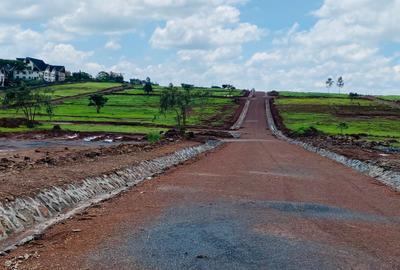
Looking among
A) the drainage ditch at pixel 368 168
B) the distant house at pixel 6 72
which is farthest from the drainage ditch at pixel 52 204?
the distant house at pixel 6 72

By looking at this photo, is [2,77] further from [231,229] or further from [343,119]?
[231,229]

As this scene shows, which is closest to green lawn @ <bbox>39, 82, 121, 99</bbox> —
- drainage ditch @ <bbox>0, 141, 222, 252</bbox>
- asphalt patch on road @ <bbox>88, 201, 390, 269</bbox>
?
drainage ditch @ <bbox>0, 141, 222, 252</bbox>

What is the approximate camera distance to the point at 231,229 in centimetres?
1466

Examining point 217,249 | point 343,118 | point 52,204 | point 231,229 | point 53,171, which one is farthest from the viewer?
point 343,118

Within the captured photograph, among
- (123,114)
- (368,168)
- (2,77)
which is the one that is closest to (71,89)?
(2,77)

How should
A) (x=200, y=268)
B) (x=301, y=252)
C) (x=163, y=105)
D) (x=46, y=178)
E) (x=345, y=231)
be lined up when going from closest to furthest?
(x=200, y=268), (x=301, y=252), (x=345, y=231), (x=46, y=178), (x=163, y=105)

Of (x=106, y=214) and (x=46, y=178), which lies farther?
(x=46, y=178)

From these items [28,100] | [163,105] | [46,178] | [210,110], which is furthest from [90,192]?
[210,110]

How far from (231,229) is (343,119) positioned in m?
95.2

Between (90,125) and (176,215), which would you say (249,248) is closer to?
(176,215)

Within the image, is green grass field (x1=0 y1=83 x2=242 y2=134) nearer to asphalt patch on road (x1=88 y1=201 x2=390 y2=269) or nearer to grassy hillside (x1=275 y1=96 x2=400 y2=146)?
grassy hillside (x1=275 y1=96 x2=400 y2=146)

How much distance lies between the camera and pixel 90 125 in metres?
81.8

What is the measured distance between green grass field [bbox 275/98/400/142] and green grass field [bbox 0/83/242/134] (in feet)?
46.1

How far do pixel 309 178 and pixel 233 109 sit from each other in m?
103
